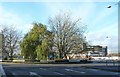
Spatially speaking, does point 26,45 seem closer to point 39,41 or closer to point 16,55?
point 39,41

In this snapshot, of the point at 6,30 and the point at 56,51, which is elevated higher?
the point at 6,30

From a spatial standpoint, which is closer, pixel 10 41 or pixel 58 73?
pixel 58 73

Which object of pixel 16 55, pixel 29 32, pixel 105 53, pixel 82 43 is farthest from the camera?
pixel 105 53

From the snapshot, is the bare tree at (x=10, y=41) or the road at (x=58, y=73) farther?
the bare tree at (x=10, y=41)

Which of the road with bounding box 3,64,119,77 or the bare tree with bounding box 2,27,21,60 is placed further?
the bare tree with bounding box 2,27,21,60

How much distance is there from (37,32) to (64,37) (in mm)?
7006

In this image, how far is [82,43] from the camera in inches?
2936

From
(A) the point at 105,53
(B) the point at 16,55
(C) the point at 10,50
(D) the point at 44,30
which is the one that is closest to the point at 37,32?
(D) the point at 44,30

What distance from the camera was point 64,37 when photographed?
7494cm

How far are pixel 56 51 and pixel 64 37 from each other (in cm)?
475

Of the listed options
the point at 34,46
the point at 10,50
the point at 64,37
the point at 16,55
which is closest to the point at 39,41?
the point at 34,46

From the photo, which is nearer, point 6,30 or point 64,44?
point 64,44

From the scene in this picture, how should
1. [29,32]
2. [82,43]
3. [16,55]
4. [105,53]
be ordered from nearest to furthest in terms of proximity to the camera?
[82,43]
[29,32]
[16,55]
[105,53]

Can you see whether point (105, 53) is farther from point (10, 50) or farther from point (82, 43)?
point (82, 43)
